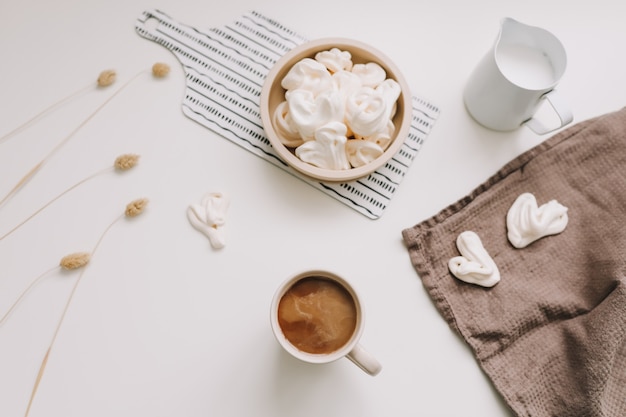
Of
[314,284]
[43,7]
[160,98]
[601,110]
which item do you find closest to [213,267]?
[314,284]

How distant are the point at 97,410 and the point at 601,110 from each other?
3.11 ft

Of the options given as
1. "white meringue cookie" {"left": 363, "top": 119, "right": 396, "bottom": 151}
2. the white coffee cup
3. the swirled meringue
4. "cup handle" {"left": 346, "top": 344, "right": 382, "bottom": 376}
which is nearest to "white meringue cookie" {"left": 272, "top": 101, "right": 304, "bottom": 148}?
the swirled meringue

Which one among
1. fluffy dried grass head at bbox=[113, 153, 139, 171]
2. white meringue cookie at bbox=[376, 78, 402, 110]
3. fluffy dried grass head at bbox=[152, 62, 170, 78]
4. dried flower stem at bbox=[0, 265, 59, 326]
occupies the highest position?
white meringue cookie at bbox=[376, 78, 402, 110]

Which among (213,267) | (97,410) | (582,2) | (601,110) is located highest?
(582,2)

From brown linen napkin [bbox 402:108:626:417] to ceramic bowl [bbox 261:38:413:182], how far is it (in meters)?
0.13

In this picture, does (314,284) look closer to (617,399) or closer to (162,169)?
(162,169)

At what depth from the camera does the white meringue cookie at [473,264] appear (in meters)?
0.79

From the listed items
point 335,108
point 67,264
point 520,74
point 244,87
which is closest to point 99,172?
point 67,264

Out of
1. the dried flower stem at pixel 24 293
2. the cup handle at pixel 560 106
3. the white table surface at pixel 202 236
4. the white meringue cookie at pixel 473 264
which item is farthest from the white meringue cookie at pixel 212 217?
the cup handle at pixel 560 106

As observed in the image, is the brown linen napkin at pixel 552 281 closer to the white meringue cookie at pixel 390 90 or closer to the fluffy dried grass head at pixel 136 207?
the white meringue cookie at pixel 390 90

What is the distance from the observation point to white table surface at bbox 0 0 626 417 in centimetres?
77

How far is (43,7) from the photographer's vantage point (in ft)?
2.93

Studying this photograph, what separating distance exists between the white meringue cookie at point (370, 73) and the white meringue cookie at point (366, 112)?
2 centimetres

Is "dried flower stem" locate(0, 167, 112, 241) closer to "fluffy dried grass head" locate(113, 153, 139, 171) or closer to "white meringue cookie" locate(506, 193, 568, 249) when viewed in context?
"fluffy dried grass head" locate(113, 153, 139, 171)
